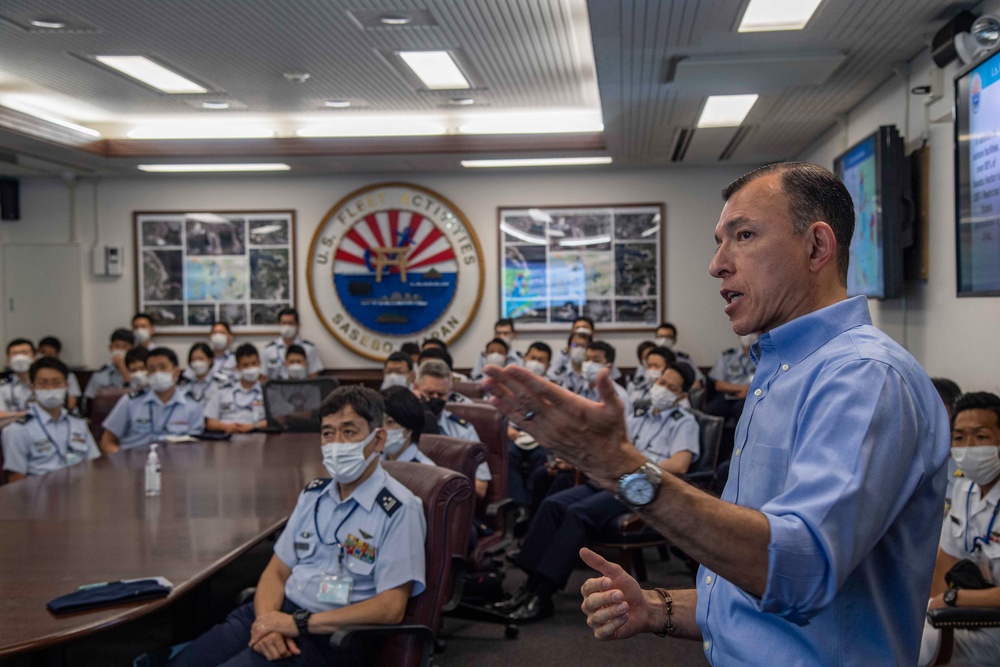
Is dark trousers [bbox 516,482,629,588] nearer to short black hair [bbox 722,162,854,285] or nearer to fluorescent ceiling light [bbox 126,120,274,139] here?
short black hair [bbox 722,162,854,285]

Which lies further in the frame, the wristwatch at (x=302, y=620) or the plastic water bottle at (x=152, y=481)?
the plastic water bottle at (x=152, y=481)

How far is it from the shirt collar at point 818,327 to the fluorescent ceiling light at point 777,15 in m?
3.63

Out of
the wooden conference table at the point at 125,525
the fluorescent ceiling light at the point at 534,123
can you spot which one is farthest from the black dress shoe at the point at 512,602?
the fluorescent ceiling light at the point at 534,123

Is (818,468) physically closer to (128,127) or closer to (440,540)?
(440,540)

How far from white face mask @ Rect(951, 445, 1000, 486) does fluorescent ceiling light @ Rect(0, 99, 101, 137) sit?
7.37 meters

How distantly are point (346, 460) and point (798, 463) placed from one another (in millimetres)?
2137

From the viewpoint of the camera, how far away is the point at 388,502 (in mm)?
2906

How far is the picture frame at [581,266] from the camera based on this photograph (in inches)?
384

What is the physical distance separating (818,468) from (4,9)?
18.3 ft

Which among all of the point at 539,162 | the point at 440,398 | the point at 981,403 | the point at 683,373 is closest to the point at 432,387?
the point at 440,398

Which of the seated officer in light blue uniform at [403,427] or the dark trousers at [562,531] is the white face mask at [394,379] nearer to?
the dark trousers at [562,531]

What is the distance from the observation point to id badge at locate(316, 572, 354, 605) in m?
2.83

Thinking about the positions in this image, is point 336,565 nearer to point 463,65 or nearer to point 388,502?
point 388,502

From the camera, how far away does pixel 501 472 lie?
5.06 meters
